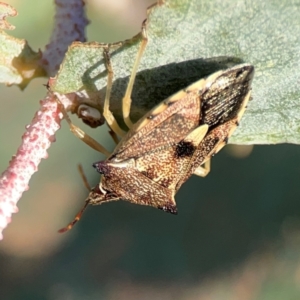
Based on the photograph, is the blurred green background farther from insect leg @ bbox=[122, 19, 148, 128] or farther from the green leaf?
the green leaf

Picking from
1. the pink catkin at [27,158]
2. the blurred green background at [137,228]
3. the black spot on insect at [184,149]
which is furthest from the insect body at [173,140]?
the blurred green background at [137,228]

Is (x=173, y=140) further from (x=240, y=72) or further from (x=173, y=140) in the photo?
(x=240, y=72)

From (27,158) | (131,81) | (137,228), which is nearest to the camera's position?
(27,158)

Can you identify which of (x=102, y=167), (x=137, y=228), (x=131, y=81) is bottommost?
(x=137, y=228)

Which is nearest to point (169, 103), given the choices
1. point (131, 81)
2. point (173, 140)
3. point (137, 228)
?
point (131, 81)

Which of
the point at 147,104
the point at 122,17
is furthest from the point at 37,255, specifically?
the point at 147,104

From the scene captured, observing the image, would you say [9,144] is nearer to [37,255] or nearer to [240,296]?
[37,255]
